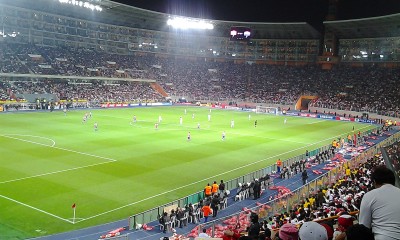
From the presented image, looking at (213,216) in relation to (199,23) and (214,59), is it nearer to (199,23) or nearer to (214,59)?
(199,23)

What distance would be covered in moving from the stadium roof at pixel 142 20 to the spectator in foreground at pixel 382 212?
8619 cm

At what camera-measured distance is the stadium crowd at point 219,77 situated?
8225 centimetres

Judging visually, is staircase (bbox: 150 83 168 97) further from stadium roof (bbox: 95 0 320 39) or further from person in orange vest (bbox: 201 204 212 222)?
person in orange vest (bbox: 201 204 212 222)

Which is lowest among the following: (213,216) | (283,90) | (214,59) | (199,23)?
(213,216)

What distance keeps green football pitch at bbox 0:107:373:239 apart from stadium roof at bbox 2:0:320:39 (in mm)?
39493

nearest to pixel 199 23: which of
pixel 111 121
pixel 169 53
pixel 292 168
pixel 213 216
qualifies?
pixel 169 53

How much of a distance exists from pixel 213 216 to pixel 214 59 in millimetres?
104417

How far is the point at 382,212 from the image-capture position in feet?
15.4

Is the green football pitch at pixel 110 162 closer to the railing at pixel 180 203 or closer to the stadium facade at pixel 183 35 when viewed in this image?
the railing at pixel 180 203

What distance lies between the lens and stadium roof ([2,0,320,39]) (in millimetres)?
88375

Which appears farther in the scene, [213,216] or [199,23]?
[199,23]

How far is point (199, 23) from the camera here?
102 meters

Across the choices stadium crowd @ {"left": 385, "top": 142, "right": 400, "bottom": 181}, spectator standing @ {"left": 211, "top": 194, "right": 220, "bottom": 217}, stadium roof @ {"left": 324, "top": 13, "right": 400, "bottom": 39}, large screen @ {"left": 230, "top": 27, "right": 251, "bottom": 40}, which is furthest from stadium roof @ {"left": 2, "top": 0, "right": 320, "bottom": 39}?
spectator standing @ {"left": 211, "top": 194, "right": 220, "bottom": 217}

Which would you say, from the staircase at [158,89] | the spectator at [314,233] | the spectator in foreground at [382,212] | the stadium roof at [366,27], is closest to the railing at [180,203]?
the spectator at [314,233]
